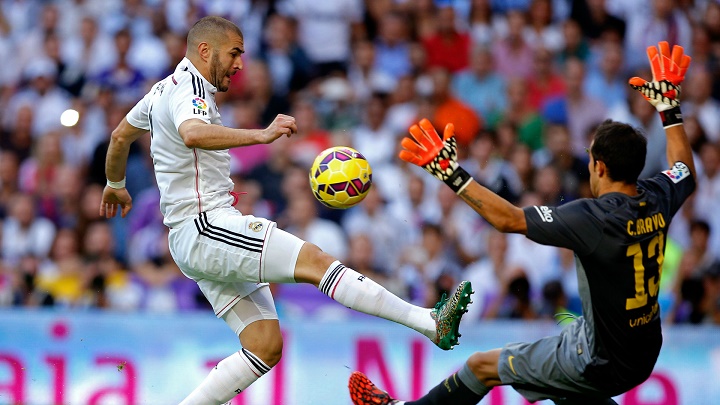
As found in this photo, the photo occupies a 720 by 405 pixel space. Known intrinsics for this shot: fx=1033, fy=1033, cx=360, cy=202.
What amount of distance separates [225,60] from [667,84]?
8.22ft

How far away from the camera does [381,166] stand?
1060cm

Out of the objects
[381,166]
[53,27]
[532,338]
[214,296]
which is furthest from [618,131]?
[53,27]

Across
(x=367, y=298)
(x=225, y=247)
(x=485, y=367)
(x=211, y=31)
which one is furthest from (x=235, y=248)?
(x=485, y=367)

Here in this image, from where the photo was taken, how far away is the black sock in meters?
5.64

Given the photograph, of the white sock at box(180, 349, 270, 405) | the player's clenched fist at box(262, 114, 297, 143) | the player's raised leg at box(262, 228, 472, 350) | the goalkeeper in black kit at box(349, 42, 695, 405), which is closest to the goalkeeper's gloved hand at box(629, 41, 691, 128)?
the goalkeeper in black kit at box(349, 42, 695, 405)

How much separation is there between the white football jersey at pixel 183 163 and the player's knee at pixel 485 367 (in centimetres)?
168

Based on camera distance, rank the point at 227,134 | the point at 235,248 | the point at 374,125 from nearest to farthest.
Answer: the point at 227,134 < the point at 235,248 < the point at 374,125

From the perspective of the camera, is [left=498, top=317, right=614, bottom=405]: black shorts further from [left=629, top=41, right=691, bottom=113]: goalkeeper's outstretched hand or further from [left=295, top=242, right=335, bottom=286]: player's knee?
[left=629, top=41, right=691, bottom=113]: goalkeeper's outstretched hand

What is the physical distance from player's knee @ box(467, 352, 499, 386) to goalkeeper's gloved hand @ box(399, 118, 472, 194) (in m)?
1.03

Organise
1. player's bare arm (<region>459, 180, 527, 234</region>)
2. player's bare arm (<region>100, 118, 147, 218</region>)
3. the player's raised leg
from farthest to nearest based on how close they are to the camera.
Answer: player's bare arm (<region>100, 118, 147, 218</region>) → the player's raised leg → player's bare arm (<region>459, 180, 527, 234</region>)

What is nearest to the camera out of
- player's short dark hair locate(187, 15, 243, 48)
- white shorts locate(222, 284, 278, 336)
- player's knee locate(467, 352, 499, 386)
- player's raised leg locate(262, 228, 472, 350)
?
player's knee locate(467, 352, 499, 386)

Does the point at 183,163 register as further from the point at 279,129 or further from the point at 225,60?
the point at 279,129

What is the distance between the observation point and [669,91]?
228 inches

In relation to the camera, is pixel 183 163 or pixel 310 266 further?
pixel 183 163
